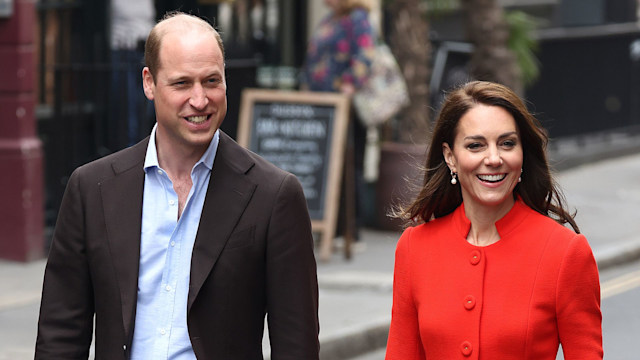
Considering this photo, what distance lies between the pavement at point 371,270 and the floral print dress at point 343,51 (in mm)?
1398

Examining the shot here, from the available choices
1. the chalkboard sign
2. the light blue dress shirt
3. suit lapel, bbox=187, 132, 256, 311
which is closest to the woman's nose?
suit lapel, bbox=187, 132, 256, 311

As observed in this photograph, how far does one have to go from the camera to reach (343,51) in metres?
10.5

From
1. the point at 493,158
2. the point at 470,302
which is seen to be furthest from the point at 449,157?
the point at 470,302

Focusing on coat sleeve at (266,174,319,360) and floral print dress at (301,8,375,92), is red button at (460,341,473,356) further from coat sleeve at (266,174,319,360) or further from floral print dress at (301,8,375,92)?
floral print dress at (301,8,375,92)

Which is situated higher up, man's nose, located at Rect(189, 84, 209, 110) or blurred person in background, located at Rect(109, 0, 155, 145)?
man's nose, located at Rect(189, 84, 209, 110)

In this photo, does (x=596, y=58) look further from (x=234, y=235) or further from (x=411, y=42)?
(x=234, y=235)

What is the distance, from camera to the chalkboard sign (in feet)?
33.6

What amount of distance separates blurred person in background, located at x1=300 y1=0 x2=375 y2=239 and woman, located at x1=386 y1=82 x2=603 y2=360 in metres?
6.81

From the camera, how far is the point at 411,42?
483 inches

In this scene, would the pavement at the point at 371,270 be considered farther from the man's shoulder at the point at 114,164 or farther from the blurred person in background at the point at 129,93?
the man's shoulder at the point at 114,164

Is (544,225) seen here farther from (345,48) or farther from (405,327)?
(345,48)

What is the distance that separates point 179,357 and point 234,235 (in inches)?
13.5

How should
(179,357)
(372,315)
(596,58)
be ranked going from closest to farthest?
(179,357) < (372,315) < (596,58)

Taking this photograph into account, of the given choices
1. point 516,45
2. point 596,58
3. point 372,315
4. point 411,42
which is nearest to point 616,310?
point 372,315
